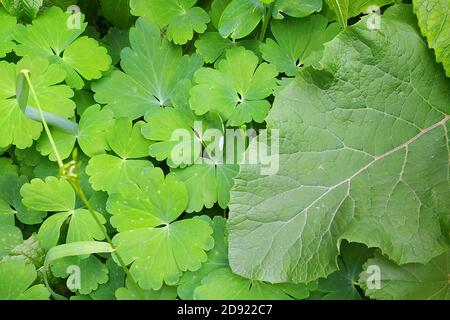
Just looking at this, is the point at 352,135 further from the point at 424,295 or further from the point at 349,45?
the point at 424,295

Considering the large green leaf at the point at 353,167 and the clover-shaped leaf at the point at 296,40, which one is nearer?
the large green leaf at the point at 353,167

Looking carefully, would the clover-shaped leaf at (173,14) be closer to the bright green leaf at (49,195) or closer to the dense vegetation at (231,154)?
the dense vegetation at (231,154)

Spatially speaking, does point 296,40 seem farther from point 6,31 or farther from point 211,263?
point 6,31

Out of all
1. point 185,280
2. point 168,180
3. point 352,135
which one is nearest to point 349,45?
point 352,135

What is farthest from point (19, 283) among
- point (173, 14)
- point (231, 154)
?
point (173, 14)

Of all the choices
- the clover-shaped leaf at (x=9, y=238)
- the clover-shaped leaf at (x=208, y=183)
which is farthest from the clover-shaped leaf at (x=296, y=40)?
the clover-shaped leaf at (x=9, y=238)

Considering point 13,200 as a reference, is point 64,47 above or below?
above
